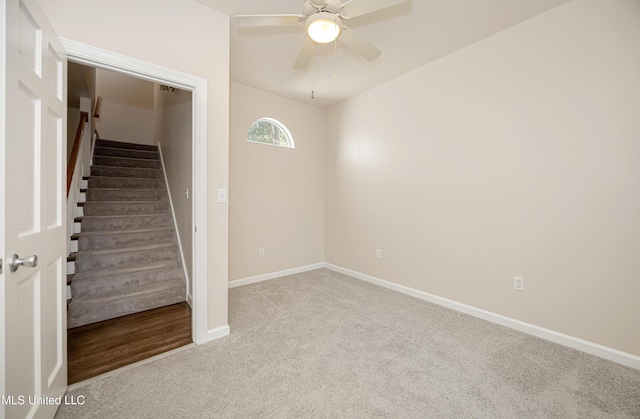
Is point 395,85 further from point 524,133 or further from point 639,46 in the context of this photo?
point 639,46

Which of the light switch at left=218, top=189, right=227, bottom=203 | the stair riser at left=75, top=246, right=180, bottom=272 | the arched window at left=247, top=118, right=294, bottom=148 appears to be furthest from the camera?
the arched window at left=247, top=118, right=294, bottom=148

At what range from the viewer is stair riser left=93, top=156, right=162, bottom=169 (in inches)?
170

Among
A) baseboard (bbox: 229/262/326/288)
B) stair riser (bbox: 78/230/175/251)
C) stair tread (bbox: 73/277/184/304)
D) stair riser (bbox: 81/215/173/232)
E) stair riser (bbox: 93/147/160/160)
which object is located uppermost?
stair riser (bbox: 93/147/160/160)

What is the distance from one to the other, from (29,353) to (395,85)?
387 centimetres

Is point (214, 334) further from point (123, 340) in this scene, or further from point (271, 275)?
point (271, 275)

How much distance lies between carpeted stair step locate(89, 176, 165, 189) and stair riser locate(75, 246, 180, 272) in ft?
4.47

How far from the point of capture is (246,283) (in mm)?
3666

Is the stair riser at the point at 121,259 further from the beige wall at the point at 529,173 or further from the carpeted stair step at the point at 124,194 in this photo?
the beige wall at the point at 529,173

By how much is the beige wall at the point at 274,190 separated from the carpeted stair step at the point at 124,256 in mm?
781

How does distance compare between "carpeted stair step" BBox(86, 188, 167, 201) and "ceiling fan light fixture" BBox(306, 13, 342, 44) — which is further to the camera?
"carpeted stair step" BBox(86, 188, 167, 201)

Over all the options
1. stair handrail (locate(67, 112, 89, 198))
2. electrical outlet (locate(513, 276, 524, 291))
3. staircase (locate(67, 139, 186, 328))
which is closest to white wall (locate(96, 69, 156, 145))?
staircase (locate(67, 139, 186, 328))

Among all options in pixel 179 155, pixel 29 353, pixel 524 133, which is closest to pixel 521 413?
pixel 524 133

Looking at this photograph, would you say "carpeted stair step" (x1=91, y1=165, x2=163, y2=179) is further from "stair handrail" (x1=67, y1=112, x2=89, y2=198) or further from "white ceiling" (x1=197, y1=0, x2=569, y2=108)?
"white ceiling" (x1=197, y1=0, x2=569, y2=108)

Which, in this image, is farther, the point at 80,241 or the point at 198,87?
the point at 80,241
